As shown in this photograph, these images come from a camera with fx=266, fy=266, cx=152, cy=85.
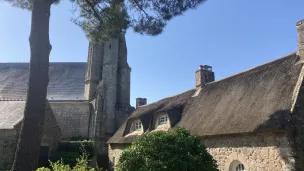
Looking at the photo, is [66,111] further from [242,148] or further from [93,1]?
[242,148]

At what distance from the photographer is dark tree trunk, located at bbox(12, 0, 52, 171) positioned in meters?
6.78

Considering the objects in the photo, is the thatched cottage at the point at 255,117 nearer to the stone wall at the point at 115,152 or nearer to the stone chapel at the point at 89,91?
the stone wall at the point at 115,152

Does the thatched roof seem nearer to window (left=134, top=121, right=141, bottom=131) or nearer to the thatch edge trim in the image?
the thatch edge trim

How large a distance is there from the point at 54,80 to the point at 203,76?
70.9 ft

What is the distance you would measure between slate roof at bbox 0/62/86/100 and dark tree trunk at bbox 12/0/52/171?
23.4 m

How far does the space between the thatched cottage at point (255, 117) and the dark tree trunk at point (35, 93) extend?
6932mm

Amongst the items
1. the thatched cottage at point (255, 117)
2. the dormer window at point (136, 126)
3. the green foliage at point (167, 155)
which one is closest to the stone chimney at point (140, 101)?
the dormer window at point (136, 126)

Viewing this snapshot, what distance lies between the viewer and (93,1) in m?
10.5

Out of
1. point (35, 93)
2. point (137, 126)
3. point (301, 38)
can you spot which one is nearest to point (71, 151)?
point (137, 126)

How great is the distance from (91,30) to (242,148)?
7870 mm

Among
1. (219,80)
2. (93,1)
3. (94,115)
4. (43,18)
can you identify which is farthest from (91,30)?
(94,115)

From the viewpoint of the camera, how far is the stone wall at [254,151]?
8.77 metres

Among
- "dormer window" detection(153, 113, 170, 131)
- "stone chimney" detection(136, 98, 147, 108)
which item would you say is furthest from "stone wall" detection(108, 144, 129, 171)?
"stone chimney" detection(136, 98, 147, 108)

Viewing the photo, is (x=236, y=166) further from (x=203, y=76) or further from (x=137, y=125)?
(x=137, y=125)
